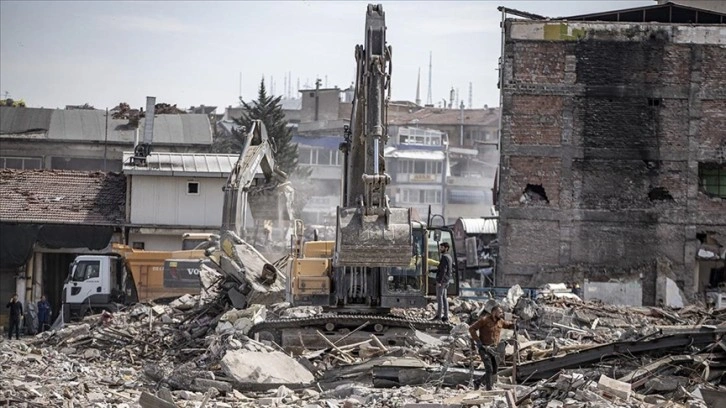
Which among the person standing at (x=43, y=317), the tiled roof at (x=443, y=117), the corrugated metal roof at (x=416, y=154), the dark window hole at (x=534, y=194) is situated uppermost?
the tiled roof at (x=443, y=117)

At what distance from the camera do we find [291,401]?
1902 cm

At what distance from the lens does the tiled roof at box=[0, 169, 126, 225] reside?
46.0m

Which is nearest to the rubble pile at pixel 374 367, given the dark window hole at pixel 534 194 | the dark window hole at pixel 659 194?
the dark window hole at pixel 534 194

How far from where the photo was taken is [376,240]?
68.5ft

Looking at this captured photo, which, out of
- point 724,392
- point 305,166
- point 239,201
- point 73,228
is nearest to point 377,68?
point 724,392

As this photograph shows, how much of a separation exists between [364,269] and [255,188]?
14315 mm

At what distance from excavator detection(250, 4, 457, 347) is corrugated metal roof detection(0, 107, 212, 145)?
39.0 meters

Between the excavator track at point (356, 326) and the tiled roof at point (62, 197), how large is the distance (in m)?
23.2

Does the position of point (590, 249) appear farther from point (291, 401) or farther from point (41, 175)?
point (291, 401)

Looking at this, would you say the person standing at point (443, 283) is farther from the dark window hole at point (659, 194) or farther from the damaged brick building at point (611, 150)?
the dark window hole at point (659, 194)

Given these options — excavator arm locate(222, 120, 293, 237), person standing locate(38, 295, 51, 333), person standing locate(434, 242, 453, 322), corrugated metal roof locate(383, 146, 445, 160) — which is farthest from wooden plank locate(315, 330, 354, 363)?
corrugated metal roof locate(383, 146, 445, 160)

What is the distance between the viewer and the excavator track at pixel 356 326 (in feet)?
78.0

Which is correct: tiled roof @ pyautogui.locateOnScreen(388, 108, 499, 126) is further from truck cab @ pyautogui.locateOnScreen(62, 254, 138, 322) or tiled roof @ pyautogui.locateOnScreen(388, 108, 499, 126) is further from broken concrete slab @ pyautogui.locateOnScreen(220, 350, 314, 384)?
broken concrete slab @ pyautogui.locateOnScreen(220, 350, 314, 384)

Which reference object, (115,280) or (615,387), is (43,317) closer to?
(115,280)
